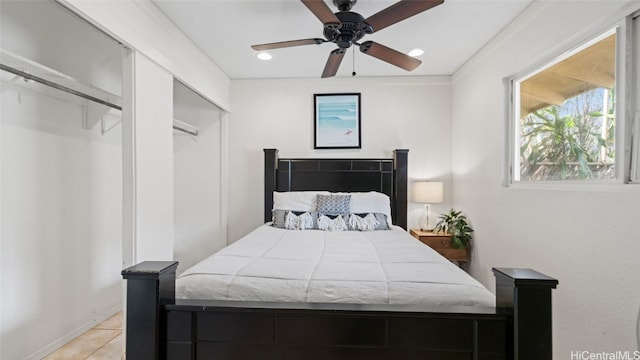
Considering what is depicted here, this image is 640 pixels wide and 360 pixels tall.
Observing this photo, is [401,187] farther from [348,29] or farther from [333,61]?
[348,29]

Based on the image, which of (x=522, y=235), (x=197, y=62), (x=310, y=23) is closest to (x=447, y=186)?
(x=522, y=235)

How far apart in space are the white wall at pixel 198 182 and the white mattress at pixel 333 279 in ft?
6.77

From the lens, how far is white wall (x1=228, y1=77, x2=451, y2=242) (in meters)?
3.78

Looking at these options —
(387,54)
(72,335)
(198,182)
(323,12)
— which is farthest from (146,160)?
(387,54)

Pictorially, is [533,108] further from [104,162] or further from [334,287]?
[104,162]

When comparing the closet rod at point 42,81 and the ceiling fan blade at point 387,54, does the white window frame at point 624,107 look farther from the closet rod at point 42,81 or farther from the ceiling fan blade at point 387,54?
the closet rod at point 42,81

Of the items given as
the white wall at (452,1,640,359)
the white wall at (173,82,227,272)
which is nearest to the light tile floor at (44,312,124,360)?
the white wall at (173,82,227,272)

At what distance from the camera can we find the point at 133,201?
199 centimetres

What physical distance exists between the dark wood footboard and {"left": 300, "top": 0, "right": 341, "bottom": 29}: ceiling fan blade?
5.09 feet

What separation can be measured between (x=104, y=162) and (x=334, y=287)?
2431 millimetres

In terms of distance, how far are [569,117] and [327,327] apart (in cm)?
216

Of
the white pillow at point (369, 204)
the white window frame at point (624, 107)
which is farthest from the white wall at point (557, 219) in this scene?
the white pillow at point (369, 204)

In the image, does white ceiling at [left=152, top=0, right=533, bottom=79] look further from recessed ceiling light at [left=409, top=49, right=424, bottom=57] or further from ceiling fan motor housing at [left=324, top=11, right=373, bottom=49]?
ceiling fan motor housing at [left=324, top=11, right=373, bottom=49]

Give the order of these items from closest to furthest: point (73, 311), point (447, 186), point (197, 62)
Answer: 1. point (73, 311)
2. point (197, 62)
3. point (447, 186)
